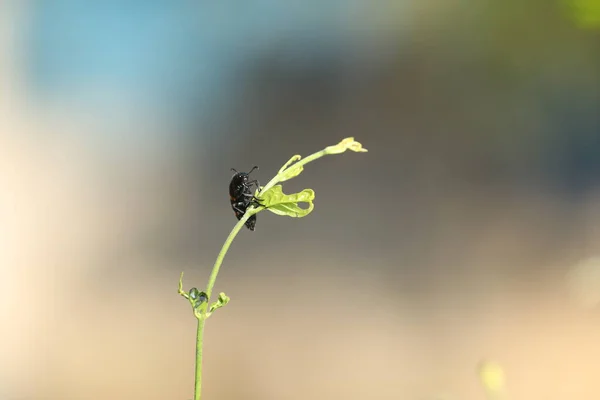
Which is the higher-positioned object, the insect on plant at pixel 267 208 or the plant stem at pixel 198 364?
the insect on plant at pixel 267 208

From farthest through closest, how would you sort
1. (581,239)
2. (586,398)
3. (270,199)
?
(581,239), (586,398), (270,199)

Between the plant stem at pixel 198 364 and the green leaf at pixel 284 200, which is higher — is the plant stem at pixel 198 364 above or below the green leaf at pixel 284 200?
below

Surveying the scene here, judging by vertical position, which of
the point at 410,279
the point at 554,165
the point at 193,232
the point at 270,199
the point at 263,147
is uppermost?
the point at 263,147

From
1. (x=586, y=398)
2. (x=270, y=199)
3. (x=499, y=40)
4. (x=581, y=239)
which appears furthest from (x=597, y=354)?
(x=270, y=199)

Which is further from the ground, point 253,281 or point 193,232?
point 193,232

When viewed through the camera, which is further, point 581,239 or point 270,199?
point 581,239

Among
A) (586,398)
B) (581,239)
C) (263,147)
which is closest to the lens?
(586,398)

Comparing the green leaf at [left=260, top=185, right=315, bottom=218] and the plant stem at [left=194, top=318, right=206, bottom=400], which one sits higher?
the green leaf at [left=260, top=185, right=315, bottom=218]

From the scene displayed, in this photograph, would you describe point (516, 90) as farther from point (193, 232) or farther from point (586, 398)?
point (193, 232)
